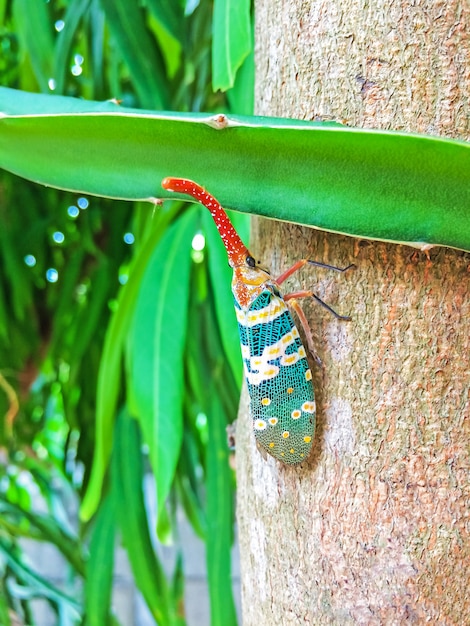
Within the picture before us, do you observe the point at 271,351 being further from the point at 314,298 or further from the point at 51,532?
the point at 51,532

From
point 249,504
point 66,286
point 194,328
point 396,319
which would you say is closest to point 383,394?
point 396,319

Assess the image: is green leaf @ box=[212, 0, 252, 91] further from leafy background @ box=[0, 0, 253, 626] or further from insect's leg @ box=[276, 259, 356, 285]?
insect's leg @ box=[276, 259, 356, 285]

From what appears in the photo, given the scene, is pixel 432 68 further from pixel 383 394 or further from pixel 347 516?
pixel 347 516

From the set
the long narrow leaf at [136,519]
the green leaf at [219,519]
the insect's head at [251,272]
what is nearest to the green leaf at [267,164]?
the insect's head at [251,272]

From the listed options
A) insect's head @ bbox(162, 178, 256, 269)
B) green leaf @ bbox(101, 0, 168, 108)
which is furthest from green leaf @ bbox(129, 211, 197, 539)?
insect's head @ bbox(162, 178, 256, 269)

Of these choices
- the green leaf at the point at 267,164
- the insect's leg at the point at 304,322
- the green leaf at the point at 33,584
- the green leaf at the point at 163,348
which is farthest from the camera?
the green leaf at the point at 33,584

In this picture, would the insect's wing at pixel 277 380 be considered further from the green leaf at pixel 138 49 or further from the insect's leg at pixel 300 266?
the green leaf at pixel 138 49

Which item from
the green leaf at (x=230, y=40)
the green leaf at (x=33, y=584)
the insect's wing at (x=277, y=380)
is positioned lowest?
the green leaf at (x=33, y=584)
